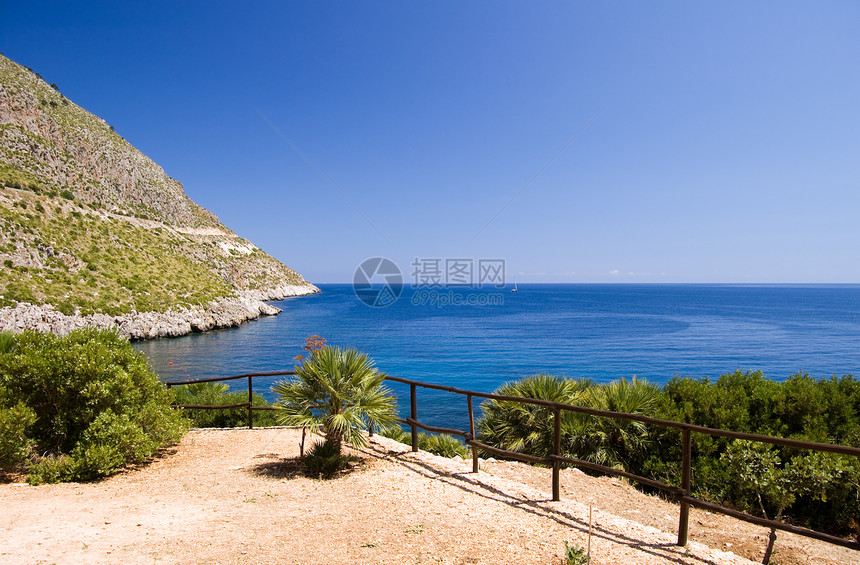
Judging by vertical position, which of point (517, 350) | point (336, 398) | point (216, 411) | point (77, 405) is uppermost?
point (336, 398)

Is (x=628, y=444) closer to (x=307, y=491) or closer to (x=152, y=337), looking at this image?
(x=307, y=491)

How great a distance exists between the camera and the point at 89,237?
44594mm

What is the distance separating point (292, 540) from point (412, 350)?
3903 centimetres

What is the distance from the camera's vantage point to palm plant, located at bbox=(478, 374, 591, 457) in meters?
8.37

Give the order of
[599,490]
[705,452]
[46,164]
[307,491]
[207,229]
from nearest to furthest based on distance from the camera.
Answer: [307,491], [599,490], [705,452], [46,164], [207,229]

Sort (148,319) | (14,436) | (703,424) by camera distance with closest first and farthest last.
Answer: (14,436) < (703,424) < (148,319)

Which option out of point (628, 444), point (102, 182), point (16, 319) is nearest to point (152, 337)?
point (16, 319)

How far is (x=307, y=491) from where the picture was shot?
497cm

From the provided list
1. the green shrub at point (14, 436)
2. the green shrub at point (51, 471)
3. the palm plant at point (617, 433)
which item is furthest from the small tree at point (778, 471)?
the green shrub at point (14, 436)

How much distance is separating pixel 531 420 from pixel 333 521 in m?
5.55

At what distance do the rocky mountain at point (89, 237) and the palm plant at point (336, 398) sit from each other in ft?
110

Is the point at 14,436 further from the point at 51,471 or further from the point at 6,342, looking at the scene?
the point at 6,342

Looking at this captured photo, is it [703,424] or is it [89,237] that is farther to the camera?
[89,237]

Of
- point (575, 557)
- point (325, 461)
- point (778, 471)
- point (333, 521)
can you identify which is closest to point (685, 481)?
point (575, 557)
